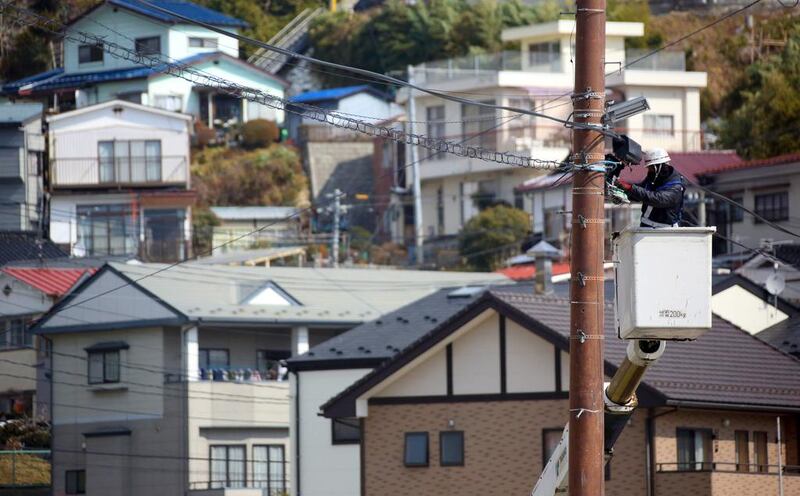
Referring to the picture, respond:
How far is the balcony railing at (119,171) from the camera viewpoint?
213ft

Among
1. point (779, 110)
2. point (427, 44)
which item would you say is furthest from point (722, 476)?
point (427, 44)

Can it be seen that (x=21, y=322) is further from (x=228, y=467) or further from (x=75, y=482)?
(x=228, y=467)

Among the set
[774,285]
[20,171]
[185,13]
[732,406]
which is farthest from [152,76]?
[732,406]

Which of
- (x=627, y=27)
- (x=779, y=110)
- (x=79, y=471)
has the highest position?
(x=627, y=27)

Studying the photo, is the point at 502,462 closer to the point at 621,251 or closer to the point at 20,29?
the point at 621,251

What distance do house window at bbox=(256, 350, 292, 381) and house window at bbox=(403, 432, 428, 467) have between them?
1641 cm

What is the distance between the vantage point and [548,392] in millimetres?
29094

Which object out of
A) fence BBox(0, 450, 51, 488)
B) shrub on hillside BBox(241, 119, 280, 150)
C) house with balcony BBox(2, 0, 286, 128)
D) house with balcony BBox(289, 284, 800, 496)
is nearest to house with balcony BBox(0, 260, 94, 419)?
fence BBox(0, 450, 51, 488)

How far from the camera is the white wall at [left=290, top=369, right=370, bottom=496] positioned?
36906mm

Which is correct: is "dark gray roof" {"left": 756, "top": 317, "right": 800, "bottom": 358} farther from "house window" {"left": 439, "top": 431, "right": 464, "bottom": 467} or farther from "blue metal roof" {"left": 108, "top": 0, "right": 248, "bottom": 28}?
"blue metal roof" {"left": 108, "top": 0, "right": 248, "bottom": 28}

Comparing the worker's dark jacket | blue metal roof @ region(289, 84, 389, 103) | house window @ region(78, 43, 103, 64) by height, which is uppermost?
house window @ region(78, 43, 103, 64)

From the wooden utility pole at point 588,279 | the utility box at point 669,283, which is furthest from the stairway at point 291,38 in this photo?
the utility box at point 669,283

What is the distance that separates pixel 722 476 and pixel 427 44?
52.9 metres

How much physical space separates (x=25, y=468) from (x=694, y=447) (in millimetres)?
24367
